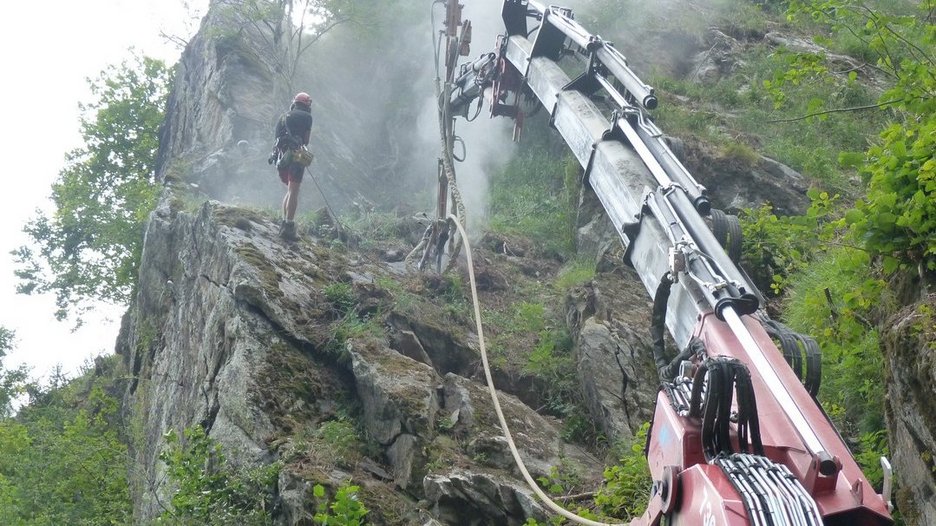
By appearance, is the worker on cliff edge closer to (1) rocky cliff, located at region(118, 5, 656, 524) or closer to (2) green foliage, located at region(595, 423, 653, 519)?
(1) rocky cliff, located at region(118, 5, 656, 524)

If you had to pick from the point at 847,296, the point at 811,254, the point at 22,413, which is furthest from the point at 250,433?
the point at 22,413

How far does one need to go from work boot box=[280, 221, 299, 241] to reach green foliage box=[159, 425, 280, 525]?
13.2 ft

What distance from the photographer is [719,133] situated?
1272 cm

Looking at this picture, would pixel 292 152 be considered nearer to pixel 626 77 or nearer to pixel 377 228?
pixel 377 228

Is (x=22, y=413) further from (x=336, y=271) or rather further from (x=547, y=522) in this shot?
(x=547, y=522)

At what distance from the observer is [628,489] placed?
6.18 meters

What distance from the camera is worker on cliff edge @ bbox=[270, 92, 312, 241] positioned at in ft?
36.7

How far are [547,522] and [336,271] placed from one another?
502 centimetres

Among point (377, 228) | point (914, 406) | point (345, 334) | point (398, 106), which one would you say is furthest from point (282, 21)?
point (914, 406)

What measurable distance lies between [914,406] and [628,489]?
2195 mm

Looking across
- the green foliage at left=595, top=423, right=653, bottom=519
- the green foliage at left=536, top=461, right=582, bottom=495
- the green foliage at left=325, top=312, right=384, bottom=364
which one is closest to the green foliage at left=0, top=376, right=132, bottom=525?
the green foliage at left=325, top=312, right=384, bottom=364

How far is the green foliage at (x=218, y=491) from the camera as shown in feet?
22.5

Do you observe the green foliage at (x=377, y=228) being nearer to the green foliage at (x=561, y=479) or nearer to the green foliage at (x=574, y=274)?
the green foliage at (x=574, y=274)

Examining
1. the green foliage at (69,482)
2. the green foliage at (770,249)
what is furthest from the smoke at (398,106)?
the green foliage at (770,249)
